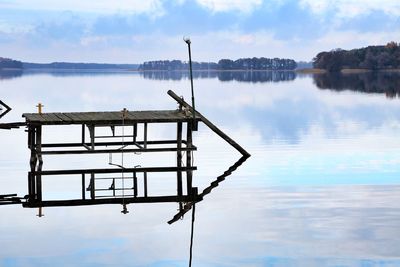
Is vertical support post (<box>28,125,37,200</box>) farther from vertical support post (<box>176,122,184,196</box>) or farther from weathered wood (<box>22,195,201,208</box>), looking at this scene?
vertical support post (<box>176,122,184,196</box>)

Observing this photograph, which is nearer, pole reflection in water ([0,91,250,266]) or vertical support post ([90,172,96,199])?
pole reflection in water ([0,91,250,266])

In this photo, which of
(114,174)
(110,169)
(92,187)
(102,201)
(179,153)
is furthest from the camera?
(179,153)

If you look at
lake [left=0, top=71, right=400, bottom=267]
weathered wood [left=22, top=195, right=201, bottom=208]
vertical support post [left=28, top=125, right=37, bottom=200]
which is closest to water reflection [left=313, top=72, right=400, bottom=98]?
Result: lake [left=0, top=71, right=400, bottom=267]

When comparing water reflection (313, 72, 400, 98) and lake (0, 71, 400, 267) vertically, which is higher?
water reflection (313, 72, 400, 98)

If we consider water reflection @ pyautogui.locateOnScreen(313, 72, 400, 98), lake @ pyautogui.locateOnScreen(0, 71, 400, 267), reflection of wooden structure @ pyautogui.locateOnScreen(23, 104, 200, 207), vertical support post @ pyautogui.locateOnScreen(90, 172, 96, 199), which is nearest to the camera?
lake @ pyautogui.locateOnScreen(0, 71, 400, 267)

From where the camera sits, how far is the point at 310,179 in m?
25.1

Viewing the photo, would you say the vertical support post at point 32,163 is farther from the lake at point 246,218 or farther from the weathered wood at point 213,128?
the weathered wood at point 213,128

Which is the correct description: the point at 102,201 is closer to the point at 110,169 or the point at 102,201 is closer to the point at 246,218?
the point at 246,218

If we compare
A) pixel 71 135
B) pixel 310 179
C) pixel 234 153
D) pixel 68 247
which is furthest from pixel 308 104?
pixel 68 247

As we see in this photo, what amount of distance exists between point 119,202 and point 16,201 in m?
2.74

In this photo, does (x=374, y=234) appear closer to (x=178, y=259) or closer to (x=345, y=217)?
(x=345, y=217)

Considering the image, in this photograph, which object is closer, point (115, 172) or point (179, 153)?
point (115, 172)

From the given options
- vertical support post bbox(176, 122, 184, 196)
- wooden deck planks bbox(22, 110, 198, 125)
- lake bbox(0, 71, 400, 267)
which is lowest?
lake bbox(0, 71, 400, 267)

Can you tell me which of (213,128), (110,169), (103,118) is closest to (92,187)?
(103,118)
